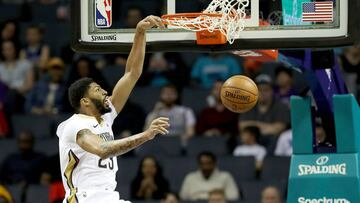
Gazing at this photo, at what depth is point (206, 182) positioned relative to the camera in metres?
12.3

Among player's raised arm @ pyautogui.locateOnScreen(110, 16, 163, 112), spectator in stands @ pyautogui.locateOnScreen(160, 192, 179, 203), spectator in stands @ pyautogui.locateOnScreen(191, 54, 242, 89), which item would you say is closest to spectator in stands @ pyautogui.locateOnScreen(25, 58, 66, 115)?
spectator in stands @ pyautogui.locateOnScreen(191, 54, 242, 89)

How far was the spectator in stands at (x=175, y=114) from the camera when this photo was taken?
13469 millimetres

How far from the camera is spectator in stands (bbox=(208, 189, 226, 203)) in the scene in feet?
37.4

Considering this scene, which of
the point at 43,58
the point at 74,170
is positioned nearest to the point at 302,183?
the point at 74,170

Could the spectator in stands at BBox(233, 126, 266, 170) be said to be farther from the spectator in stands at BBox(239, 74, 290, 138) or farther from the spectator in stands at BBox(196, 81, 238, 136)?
the spectator in stands at BBox(196, 81, 238, 136)

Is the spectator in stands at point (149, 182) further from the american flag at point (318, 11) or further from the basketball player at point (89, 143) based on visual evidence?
the american flag at point (318, 11)

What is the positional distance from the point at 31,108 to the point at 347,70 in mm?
4636

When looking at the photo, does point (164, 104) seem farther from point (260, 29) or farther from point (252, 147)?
point (260, 29)

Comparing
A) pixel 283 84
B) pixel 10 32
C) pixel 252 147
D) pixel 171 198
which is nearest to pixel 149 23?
pixel 171 198

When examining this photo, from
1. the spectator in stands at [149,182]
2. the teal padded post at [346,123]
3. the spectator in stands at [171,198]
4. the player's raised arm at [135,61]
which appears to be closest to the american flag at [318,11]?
the teal padded post at [346,123]

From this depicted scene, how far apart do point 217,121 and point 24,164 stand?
8.70 feet

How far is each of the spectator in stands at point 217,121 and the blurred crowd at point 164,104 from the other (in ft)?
0.04

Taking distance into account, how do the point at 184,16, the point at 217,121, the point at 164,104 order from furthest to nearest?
the point at 164,104 < the point at 217,121 < the point at 184,16

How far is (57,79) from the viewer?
47.5ft
